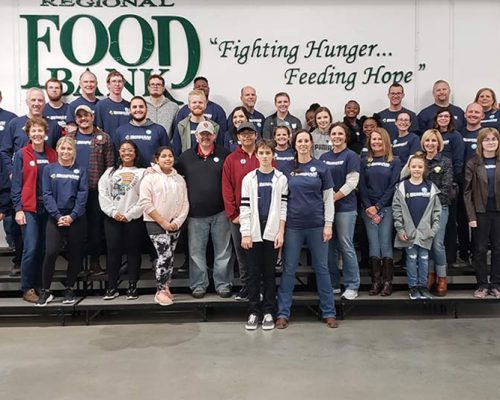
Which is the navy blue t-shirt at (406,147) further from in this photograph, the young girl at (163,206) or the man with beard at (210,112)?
the young girl at (163,206)

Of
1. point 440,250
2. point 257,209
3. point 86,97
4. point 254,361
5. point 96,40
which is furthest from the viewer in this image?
point 96,40

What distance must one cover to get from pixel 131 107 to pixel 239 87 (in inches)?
62.7

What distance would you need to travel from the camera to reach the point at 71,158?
4695mm

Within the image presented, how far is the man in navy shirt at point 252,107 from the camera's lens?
18.5 ft

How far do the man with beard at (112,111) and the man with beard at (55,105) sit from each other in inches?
15.9

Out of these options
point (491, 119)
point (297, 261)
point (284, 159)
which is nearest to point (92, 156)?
point (284, 159)

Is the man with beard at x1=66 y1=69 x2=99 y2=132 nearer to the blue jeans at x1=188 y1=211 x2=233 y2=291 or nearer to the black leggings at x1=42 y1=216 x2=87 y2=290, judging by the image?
the black leggings at x1=42 y1=216 x2=87 y2=290

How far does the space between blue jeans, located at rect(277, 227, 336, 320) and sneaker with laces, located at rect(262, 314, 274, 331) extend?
110 millimetres

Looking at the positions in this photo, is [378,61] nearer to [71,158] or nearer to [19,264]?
[71,158]

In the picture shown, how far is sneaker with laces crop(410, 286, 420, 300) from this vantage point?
482 cm

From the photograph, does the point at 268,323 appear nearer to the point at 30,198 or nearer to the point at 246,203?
the point at 246,203

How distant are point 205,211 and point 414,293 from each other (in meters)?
2.05

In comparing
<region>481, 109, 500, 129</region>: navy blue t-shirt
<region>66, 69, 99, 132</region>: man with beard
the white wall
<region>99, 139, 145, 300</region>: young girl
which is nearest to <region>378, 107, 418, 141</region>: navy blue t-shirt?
the white wall

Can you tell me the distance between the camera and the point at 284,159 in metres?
4.73
